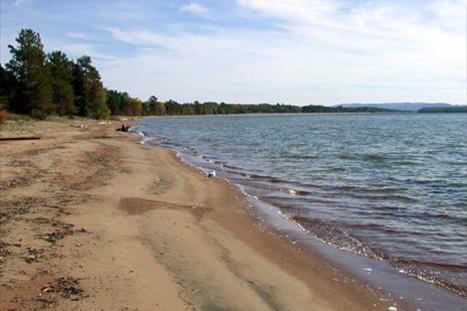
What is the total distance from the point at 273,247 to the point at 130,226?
2.92m

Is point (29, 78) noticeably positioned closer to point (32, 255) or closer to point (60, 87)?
point (60, 87)

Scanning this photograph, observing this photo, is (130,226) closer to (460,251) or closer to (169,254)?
(169,254)

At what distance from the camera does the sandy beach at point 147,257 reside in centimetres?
675

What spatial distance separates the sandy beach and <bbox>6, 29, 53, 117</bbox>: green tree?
4895 centimetres

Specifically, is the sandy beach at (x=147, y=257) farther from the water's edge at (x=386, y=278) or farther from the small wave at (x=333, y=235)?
the small wave at (x=333, y=235)

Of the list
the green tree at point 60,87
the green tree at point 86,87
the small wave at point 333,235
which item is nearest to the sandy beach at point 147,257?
the small wave at point 333,235

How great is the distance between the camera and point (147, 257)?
27.9 feet

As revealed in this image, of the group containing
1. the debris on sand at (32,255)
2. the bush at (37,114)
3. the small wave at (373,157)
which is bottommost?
the small wave at (373,157)

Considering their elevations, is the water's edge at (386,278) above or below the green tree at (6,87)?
below

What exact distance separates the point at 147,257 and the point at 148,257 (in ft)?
0.06

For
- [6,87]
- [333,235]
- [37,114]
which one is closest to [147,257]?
[333,235]

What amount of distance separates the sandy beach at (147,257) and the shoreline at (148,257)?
2 centimetres

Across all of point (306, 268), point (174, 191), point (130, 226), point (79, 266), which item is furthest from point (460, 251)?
point (174, 191)

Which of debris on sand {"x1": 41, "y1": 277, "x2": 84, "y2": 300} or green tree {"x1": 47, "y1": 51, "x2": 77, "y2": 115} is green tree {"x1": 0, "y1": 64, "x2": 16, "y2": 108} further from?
debris on sand {"x1": 41, "y1": 277, "x2": 84, "y2": 300}
